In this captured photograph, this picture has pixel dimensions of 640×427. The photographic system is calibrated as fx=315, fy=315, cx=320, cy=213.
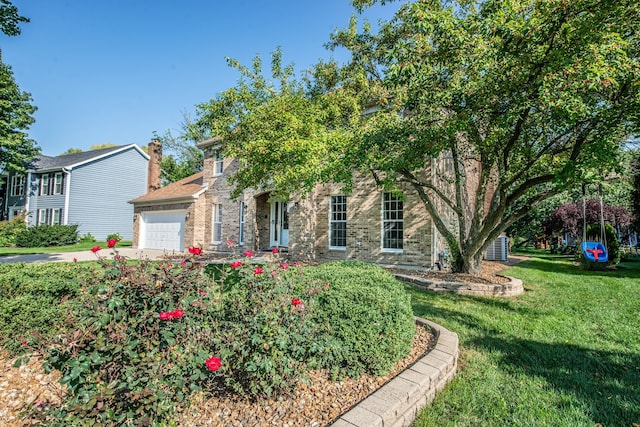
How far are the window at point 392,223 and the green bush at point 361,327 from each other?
7.62 metres

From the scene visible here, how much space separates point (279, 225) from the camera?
15.9m

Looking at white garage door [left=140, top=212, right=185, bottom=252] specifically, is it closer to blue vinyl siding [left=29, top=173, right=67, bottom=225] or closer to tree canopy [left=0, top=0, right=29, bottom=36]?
blue vinyl siding [left=29, top=173, right=67, bottom=225]

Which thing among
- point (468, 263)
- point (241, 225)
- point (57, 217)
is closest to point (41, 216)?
point (57, 217)

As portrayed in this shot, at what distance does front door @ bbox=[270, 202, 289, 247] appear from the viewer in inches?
615

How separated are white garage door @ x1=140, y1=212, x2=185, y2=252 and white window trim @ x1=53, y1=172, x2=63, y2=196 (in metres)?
8.74

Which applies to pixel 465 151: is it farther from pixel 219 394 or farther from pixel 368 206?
pixel 219 394

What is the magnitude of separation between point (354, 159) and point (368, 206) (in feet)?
14.1

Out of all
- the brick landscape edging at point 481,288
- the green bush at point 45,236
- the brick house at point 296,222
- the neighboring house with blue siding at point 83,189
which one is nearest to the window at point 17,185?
the neighboring house with blue siding at point 83,189

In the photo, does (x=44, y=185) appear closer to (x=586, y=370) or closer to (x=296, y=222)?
(x=296, y=222)

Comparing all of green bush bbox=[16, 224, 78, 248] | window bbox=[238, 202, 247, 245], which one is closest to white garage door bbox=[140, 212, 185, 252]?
window bbox=[238, 202, 247, 245]

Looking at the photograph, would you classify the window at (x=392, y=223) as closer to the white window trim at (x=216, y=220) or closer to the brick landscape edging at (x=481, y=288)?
the brick landscape edging at (x=481, y=288)

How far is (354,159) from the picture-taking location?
306 inches

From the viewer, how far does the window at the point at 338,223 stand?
12.6 metres

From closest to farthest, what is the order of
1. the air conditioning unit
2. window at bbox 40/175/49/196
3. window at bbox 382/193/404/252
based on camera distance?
window at bbox 382/193/404/252 → the air conditioning unit → window at bbox 40/175/49/196
